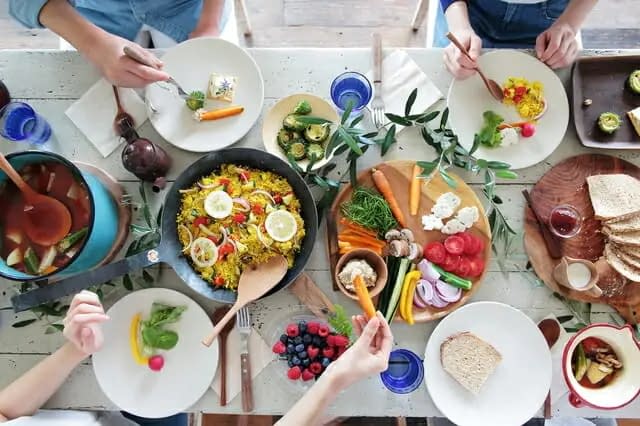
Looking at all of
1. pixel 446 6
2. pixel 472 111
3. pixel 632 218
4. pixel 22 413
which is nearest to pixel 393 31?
pixel 446 6

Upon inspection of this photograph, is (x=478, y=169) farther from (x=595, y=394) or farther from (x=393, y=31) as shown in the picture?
(x=393, y=31)

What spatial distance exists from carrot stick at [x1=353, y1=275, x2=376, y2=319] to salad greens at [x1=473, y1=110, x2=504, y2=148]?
527 mm

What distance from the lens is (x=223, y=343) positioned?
1485 millimetres

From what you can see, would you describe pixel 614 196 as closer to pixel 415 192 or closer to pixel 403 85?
pixel 415 192

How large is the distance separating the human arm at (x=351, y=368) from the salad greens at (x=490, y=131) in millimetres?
614

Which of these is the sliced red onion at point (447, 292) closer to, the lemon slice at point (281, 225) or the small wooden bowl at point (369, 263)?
the small wooden bowl at point (369, 263)

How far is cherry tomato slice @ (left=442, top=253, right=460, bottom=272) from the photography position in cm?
146

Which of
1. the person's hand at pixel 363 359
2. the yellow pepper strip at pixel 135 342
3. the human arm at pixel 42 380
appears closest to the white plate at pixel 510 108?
the person's hand at pixel 363 359

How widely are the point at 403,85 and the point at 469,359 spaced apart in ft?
2.67

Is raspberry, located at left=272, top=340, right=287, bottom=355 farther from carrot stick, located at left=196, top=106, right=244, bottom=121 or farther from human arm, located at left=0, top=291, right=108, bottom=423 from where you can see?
carrot stick, located at left=196, top=106, right=244, bottom=121

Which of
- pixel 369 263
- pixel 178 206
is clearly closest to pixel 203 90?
pixel 178 206

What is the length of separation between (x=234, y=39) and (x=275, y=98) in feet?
1.46

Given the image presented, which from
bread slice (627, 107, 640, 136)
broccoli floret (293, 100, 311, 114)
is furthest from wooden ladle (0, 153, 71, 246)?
bread slice (627, 107, 640, 136)

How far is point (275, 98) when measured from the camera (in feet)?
5.25
